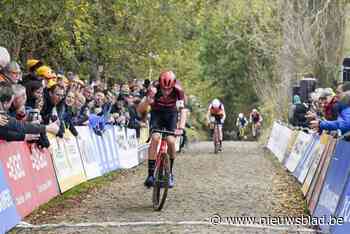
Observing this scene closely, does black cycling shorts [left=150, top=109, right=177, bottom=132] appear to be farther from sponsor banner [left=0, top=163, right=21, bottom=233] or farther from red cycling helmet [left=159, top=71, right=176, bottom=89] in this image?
sponsor banner [left=0, top=163, right=21, bottom=233]

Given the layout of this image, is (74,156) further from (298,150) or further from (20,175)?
(298,150)

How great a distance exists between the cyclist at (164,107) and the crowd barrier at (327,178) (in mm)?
2196

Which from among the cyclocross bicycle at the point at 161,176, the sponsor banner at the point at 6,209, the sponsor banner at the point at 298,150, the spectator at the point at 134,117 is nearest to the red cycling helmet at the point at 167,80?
the cyclocross bicycle at the point at 161,176

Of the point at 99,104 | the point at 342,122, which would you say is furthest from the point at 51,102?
the point at 342,122

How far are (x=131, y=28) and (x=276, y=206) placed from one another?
16323mm

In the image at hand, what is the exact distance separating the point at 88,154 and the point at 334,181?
7.49 meters

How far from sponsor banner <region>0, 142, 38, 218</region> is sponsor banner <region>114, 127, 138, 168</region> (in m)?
8.22

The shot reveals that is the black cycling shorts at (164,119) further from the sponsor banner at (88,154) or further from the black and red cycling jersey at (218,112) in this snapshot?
the black and red cycling jersey at (218,112)

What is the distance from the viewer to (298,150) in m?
17.9

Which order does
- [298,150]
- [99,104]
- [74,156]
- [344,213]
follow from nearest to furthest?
[344,213] → [74,156] → [298,150] → [99,104]

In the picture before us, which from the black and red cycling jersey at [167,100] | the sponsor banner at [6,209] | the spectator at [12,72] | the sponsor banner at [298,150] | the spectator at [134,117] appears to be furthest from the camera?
the spectator at [134,117]

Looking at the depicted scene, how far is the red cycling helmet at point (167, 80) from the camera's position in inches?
460

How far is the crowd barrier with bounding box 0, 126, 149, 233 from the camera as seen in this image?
9836 mm

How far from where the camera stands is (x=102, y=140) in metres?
17.6
